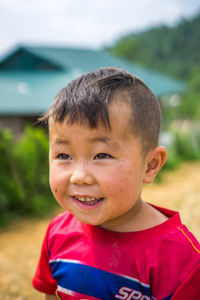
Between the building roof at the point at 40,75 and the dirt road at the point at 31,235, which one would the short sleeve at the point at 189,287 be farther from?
the building roof at the point at 40,75

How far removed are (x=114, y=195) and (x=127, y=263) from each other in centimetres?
27

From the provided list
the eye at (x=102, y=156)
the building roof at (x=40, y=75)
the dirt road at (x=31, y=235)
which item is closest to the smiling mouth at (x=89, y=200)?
the eye at (x=102, y=156)

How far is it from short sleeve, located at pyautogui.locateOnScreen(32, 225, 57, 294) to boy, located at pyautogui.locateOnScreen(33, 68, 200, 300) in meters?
0.14

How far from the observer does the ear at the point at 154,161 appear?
1355mm

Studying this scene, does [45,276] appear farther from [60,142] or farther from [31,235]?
[31,235]

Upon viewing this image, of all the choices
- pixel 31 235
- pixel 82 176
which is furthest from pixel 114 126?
pixel 31 235

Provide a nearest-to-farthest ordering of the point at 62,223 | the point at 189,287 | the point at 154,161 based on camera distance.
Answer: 1. the point at 189,287
2. the point at 154,161
3. the point at 62,223

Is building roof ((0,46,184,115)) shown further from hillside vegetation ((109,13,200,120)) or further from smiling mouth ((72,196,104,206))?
hillside vegetation ((109,13,200,120))

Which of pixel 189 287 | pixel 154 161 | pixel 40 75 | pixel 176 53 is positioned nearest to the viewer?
pixel 189 287

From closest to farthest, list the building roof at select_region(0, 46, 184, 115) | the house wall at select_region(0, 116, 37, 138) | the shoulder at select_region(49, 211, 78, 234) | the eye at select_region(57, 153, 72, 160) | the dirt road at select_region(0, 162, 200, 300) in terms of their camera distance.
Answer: the eye at select_region(57, 153, 72, 160) < the shoulder at select_region(49, 211, 78, 234) < the dirt road at select_region(0, 162, 200, 300) < the house wall at select_region(0, 116, 37, 138) < the building roof at select_region(0, 46, 184, 115)

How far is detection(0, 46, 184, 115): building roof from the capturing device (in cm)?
1166

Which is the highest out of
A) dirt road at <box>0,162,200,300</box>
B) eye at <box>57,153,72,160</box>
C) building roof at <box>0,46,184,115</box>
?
building roof at <box>0,46,184,115</box>

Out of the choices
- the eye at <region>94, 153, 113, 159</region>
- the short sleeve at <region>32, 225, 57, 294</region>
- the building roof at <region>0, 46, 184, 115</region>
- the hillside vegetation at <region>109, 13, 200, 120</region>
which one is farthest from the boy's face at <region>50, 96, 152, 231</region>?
the hillside vegetation at <region>109, 13, 200, 120</region>

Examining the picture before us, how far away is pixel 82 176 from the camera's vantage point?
46.2 inches
